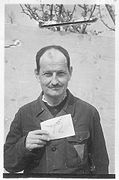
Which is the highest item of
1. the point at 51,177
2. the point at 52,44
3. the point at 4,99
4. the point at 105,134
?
the point at 52,44

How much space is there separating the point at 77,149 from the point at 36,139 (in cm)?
14

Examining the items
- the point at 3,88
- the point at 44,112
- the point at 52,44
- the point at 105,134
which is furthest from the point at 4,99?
the point at 105,134

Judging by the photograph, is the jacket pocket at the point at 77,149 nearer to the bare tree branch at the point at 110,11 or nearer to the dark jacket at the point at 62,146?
the dark jacket at the point at 62,146

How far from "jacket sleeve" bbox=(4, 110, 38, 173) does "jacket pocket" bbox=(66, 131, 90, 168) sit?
12 centimetres

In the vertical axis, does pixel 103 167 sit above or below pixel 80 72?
below

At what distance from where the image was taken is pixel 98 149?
114 centimetres

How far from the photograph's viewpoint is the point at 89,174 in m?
1.13

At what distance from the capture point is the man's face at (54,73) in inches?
44.6

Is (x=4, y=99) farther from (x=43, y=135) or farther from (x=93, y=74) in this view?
(x=93, y=74)

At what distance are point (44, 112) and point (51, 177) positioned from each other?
0.22 metres

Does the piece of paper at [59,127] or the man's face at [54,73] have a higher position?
the man's face at [54,73]

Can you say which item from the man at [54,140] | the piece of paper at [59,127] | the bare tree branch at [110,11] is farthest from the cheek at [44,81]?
the bare tree branch at [110,11]

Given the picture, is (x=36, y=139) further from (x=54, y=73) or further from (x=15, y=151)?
(x=54, y=73)

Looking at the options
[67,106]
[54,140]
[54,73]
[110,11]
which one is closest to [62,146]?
[54,140]
